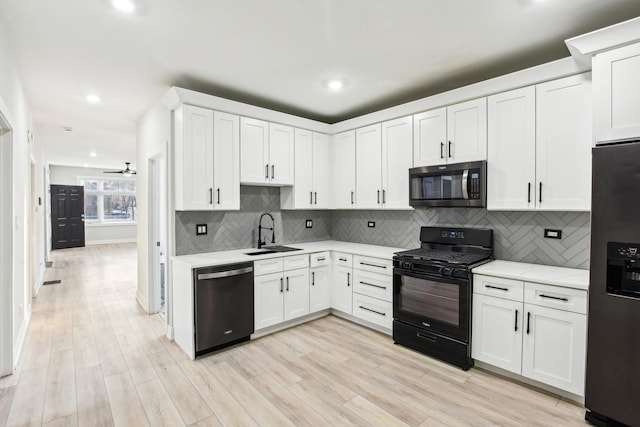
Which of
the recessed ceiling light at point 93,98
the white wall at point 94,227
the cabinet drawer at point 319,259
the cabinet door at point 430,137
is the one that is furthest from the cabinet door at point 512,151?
the white wall at point 94,227

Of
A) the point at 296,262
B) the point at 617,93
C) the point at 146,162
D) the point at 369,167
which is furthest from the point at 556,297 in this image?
the point at 146,162

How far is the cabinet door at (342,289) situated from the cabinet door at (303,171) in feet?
3.21

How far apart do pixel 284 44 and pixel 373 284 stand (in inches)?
101

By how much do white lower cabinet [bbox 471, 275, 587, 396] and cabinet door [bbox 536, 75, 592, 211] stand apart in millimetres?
741

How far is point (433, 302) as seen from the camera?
2986mm

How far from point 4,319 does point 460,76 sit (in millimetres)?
4620

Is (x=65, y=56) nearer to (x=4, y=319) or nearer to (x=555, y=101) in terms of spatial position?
(x=4, y=319)

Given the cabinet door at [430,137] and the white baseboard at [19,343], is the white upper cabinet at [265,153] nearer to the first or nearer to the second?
the cabinet door at [430,137]

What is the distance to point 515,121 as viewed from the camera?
9.24 feet

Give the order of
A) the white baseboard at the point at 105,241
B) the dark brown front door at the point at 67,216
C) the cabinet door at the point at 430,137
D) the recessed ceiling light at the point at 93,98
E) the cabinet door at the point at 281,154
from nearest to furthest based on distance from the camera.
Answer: the cabinet door at the point at 430,137, the recessed ceiling light at the point at 93,98, the cabinet door at the point at 281,154, the dark brown front door at the point at 67,216, the white baseboard at the point at 105,241

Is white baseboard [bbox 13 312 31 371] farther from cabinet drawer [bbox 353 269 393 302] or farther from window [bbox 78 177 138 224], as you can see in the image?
window [bbox 78 177 138 224]

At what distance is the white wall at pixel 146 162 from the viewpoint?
3591 mm

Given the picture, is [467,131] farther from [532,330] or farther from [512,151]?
[532,330]

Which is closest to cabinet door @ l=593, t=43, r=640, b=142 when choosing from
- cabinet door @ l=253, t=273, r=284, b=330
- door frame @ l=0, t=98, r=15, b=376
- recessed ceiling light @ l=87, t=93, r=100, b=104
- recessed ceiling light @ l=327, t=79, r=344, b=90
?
recessed ceiling light @ l=327, t=79, r=344, b=90
